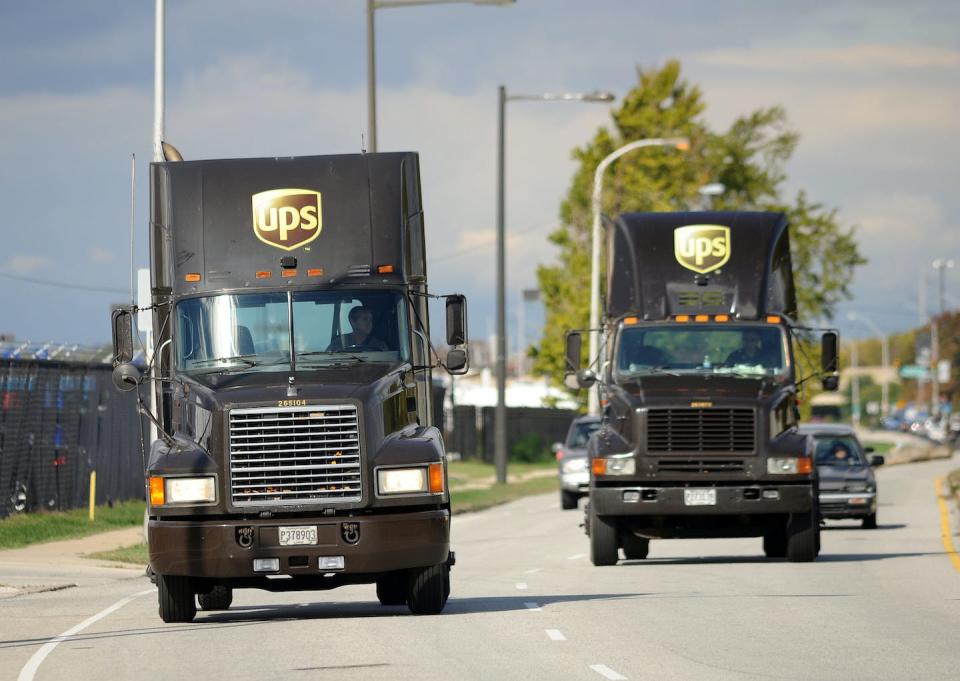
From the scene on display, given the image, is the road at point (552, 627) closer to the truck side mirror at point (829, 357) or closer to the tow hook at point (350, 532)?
the tow hook at point (350, 532)

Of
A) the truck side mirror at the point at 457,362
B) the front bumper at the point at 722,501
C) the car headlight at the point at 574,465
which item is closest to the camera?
the truck side mirror at the point at 457,362

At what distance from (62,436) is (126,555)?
7031 mm

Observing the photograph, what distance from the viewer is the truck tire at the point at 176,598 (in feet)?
50.7

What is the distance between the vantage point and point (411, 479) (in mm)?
14789

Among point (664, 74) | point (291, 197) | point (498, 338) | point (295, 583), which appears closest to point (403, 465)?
point (295, 583)

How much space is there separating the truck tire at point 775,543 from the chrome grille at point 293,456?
876 cm

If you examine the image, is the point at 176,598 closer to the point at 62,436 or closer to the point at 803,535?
the point at 803,535

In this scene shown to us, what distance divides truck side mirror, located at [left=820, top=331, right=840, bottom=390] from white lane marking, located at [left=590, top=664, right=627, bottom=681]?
396 inches

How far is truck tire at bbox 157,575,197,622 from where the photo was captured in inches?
609

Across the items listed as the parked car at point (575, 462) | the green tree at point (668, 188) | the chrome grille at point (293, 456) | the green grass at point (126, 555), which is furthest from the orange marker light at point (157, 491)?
the green tree at point (668, 188)

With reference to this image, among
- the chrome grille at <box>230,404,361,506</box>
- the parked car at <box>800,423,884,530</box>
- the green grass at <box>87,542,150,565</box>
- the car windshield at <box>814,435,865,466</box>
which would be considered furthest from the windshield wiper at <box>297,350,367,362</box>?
the car windshield at <box>814,435,865,466</box>

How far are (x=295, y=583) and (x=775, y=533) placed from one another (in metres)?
8.52

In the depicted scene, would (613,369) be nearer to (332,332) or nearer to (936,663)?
(332,332)

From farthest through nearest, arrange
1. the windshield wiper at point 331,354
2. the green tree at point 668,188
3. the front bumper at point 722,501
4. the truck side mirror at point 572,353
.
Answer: the green tree at point 668,188 → the truck side mirror at point 572,353 → the front bumper at point 722,501 → the windshield wiper at point 331,354
